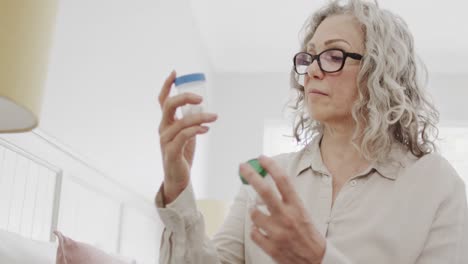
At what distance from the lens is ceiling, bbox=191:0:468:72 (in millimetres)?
5016

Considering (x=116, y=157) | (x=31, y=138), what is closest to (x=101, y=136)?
(x=116, y=157)

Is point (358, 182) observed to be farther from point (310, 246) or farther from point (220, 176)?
point (220, 176)

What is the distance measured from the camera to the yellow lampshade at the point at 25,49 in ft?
2.53

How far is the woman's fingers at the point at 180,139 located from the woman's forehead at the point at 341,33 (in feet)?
1.87

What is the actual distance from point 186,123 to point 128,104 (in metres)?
1.98

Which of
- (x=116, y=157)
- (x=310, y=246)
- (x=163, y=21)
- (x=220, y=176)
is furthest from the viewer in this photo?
(x=220, y=176)

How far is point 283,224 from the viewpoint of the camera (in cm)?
97

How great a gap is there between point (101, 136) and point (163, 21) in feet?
4.67

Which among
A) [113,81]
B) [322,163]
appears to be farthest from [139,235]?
[322,163]

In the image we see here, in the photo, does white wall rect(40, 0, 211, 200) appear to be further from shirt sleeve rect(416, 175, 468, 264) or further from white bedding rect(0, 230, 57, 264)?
shirt sleeve rect(416, 175, 468, 264)

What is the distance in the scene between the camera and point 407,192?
4.61 ft

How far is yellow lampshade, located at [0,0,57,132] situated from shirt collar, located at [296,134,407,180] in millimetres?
767

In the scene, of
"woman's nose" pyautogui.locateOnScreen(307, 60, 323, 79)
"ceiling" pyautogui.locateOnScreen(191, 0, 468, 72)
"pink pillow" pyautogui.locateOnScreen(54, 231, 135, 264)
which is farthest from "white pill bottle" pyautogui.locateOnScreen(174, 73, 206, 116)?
"ceiling" pyautogui.locateOnScreen(191, 0, 468, 72)

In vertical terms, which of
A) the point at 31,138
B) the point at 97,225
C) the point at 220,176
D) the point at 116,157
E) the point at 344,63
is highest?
the point at 344,63
